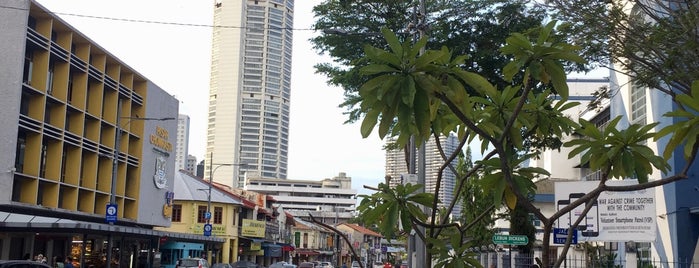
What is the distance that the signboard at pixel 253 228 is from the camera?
70.4 m

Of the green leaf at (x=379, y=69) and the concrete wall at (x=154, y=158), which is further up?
the concrete wall at (x=154, y=158)

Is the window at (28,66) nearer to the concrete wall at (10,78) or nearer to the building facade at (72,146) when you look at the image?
the building facade at (72,146)

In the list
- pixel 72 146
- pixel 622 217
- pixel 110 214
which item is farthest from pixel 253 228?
pixel 622 217

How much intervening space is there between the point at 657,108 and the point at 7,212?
26.7 meters

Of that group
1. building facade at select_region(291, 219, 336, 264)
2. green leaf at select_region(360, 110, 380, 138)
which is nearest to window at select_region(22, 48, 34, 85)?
green leaf at select_region(360, 110, 380, 138)

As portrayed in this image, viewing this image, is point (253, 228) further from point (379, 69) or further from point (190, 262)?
point (379, 69)

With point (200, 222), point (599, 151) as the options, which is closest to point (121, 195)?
point (200, 222)

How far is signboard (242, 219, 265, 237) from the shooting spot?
231 feet

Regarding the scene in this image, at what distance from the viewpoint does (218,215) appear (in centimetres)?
6738

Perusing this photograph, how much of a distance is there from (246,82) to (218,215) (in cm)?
12048

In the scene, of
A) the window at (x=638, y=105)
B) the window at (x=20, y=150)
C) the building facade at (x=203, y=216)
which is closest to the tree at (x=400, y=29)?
the window at (x=638, y=105)

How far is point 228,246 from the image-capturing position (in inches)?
2689

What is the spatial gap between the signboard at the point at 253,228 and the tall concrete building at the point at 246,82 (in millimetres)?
101721

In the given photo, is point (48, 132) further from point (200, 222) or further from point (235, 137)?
point (235, 137)
